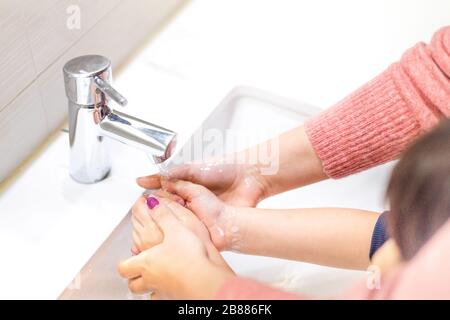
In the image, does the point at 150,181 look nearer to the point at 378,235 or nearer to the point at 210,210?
the point at 210,210

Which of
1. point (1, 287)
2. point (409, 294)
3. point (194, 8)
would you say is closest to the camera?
point (409, 294)

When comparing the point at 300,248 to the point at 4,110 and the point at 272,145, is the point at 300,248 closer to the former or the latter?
the point at 272,145

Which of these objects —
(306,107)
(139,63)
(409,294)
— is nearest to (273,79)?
(306,107)

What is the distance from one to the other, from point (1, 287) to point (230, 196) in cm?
27

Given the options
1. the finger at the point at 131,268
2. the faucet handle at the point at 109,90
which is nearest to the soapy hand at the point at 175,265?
the finger at the point at 131,268

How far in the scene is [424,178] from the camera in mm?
354

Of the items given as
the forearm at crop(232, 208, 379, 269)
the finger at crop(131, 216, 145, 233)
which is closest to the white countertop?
the finger at crop(131, 216, 145, 233)

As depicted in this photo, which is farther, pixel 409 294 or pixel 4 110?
pixel 4 110

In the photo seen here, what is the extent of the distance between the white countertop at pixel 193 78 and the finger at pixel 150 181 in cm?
1

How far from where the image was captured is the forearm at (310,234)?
562 mm

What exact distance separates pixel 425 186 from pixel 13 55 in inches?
14.7

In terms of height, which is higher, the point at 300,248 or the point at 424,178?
the point at 424,178

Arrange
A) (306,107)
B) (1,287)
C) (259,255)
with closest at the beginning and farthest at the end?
1. (1,287)
2. (259,255)
3. (306,107)

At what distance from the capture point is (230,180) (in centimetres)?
64
